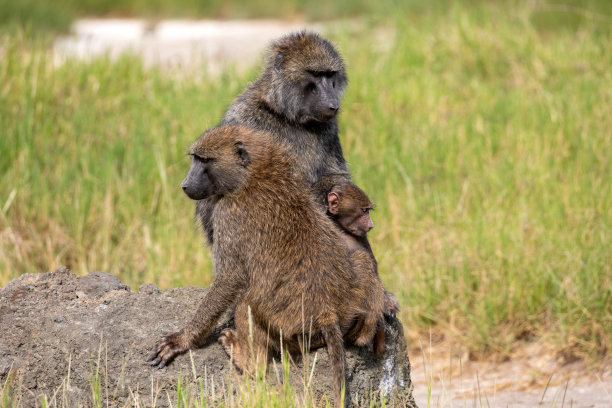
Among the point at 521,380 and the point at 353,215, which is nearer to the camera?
the point at 353,215

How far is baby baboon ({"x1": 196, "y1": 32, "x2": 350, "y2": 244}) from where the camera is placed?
479 cm

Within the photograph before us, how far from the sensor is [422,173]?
7562 mm

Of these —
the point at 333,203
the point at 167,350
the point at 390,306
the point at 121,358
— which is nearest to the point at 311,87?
the point at 333,203

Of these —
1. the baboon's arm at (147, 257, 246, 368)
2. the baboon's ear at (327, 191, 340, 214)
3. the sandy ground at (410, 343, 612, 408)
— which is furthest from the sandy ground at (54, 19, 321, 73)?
the baboon's arm at (147, 257, 246, 368)

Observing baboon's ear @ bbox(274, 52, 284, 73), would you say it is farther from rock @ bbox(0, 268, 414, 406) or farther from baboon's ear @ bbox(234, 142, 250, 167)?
rock @ bbox(0, 268, 414, 406)

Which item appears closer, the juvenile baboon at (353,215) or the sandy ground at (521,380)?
the juvenile baboon at (353,215)

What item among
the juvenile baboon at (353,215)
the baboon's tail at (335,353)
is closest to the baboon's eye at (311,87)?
the juvenile baboon at (353,215)

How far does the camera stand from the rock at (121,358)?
155 inches

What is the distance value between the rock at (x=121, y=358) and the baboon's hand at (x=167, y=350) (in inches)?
1.4

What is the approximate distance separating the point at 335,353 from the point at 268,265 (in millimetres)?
471

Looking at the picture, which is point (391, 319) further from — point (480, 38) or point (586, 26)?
point (586, 26)

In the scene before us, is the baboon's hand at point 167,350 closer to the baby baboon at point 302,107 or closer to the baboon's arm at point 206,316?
the baboon's arm at point 206,316

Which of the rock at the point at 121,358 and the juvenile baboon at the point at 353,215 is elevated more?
the juvenile baboon at the point at 353,215

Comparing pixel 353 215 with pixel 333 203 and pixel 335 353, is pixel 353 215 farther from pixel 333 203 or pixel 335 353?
pixel 335 353
